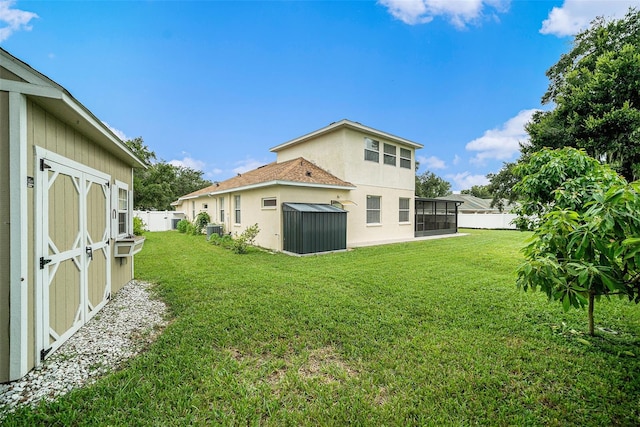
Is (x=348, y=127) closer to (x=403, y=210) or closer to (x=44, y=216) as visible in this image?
(x=403, y=210)

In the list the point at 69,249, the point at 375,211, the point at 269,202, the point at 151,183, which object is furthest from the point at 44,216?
the point at 151,183

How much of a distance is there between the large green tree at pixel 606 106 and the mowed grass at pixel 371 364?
39.9 feet

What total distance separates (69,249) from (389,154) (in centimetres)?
1363

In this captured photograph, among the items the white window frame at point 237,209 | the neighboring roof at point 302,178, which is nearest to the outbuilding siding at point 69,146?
the neighboring roof at point 302,178

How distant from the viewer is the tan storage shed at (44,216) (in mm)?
2594

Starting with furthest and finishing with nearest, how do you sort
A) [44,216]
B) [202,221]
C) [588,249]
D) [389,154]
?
[202,221], [389,154], [44,216], [588,249]

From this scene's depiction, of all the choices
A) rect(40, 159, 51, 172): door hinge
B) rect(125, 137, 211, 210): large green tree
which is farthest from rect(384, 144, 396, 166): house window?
rect(125, 137, 211, 210): large green tree

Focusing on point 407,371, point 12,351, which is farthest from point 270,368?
point 12,351

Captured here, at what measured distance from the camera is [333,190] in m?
12.1

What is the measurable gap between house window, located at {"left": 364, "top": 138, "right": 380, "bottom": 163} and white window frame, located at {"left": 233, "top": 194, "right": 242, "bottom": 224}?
22.5 ft

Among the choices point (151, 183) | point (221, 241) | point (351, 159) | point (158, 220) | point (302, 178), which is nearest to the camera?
point (302, 178)

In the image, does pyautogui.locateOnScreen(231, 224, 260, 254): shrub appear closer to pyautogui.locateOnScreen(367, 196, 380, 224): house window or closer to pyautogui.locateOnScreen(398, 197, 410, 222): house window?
pyautogui.locateOnScreen(367, 196, 380, 224): house window

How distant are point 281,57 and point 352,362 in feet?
47.8

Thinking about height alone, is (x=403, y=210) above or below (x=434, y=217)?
above
